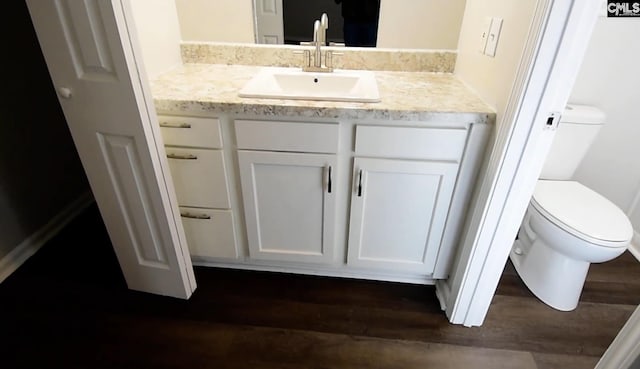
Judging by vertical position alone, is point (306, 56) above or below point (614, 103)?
above

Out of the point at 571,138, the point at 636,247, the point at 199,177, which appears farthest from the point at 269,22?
the point at 636,247

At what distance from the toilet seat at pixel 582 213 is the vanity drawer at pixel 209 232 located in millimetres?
1331

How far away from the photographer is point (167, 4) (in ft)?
5.33

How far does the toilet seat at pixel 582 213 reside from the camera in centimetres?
138

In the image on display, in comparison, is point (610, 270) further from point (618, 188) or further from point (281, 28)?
point (281, 28)

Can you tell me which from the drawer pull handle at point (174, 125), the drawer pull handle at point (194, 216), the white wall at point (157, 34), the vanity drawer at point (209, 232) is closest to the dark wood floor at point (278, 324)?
the vanity drawer at point (209, 232)

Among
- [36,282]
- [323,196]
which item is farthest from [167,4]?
[36,282]

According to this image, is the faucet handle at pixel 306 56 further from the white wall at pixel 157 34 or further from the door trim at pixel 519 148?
the door trim at pixel 519 148

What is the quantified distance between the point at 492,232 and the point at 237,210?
979 mm

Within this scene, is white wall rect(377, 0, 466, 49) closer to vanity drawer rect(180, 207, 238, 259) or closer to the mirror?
the mirror

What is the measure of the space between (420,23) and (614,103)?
106 centimetres

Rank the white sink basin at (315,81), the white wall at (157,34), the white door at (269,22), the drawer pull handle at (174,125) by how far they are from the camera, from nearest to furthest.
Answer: the drawer pull handle at (174,125)
the white wall at (157,34)
the white sink basin at (315,81)
the white door at (269,22)

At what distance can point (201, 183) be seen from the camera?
1448mm

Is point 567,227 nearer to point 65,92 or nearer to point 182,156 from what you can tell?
point 182,156
